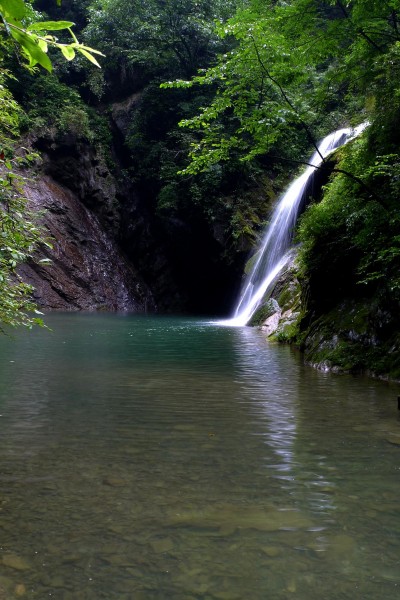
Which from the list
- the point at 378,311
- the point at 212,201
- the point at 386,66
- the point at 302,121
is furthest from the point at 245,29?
→ the point at 212,201

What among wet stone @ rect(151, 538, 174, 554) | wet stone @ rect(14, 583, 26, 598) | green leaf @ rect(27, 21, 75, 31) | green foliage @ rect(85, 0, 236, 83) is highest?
green foliage @ rect(85, 0, 236, 83)

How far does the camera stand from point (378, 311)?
8594mm

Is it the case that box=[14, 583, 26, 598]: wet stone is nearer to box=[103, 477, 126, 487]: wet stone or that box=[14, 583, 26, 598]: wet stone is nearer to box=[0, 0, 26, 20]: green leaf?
box=[103, 477, 126, 487]: wet stone

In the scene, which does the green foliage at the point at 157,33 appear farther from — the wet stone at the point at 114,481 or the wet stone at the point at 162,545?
the wet stone at the point at 162,545

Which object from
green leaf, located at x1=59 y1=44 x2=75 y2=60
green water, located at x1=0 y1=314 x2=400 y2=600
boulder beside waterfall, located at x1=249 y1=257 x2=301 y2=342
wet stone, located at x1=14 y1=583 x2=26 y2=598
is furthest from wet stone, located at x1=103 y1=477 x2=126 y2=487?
boulder beside waterfall, located at x1=249 y1=257 x2=301 y2=342

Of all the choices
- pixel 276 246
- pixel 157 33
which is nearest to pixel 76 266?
pixel 276 246

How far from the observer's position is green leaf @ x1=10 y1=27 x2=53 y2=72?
1.12m

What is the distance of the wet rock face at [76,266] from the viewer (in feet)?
91.7

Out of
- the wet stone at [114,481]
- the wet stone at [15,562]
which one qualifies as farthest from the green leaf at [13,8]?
the wet stone at [114,481]

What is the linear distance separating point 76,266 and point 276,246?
13.2 meters

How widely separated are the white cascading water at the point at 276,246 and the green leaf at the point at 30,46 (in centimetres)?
1838

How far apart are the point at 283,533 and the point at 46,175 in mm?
30127

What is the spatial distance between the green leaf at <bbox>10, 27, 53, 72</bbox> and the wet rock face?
2705 cm

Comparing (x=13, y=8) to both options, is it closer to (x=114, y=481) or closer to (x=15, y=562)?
(x=15, y=562)
